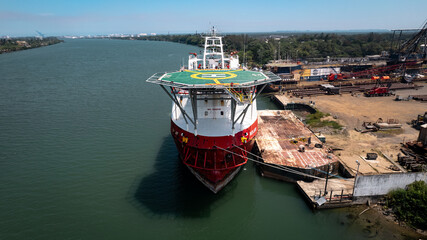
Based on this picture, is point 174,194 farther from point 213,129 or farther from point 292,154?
point 292,154

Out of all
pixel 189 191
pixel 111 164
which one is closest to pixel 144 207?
pixel 189 191

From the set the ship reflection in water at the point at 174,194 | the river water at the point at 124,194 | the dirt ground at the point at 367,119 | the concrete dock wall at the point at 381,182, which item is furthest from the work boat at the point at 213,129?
the dirt ground at the point at 367,119

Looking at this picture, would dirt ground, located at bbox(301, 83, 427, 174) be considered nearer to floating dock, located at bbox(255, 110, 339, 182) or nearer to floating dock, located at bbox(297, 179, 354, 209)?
floating dock, located at bbox(255, 110, 339, 182)

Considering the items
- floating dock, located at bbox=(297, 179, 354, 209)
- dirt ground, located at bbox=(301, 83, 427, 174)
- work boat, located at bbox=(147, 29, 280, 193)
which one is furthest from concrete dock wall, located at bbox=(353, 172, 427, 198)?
work boat, located at bbox=(147, 29, 280, 193)

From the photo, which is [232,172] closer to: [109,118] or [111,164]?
[111,164]

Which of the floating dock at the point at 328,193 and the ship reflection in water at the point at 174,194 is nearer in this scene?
the floating dock at the point at 328,193

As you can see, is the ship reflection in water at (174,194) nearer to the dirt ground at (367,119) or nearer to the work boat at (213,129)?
the work boat at (213,129)

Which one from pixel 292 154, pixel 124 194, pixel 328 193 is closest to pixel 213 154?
pixel 124 194
